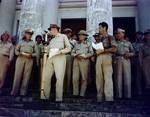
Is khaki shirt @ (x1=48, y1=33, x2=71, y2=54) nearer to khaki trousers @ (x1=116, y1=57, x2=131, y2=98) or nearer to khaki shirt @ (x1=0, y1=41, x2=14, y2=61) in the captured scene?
khaki shirt @ (x1=0, y1=41, x2=14, y2=61)

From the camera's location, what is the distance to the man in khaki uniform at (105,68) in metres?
8.00

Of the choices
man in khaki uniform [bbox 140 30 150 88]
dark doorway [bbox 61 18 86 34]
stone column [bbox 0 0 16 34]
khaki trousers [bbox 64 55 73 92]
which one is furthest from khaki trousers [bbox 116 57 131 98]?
stone column [bbox 0 0 16 34]

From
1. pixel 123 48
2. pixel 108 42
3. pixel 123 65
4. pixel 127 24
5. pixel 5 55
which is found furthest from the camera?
pixel 127 24

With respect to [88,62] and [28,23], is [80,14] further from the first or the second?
[88,62]

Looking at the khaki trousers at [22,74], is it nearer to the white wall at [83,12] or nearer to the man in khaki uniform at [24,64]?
the man in khaki uniform at [24,64]

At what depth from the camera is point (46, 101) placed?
24.8ft

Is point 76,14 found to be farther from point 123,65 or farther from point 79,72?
point 123,65

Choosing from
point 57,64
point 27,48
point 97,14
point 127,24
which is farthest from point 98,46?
point 127,24

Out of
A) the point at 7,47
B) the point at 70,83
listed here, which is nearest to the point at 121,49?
the point at 70,83

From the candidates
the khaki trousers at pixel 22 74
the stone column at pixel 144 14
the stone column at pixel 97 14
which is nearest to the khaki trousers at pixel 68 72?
the khaki trousers at pixel 22 74

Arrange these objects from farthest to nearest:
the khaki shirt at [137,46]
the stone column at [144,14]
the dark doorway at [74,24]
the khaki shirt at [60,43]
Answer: the dark doorway at [74,24], the stone column at [144,14], the khaki shirt at [137,46], the khaki shirt at [60,43]

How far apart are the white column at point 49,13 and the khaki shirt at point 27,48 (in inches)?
181

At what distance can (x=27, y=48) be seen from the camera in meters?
9.05

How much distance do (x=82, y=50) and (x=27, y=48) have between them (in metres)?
1.60
